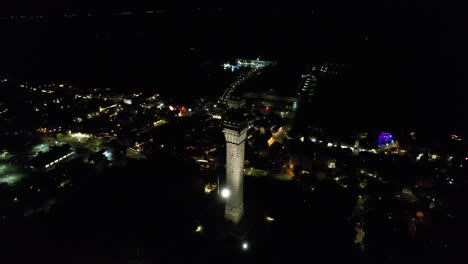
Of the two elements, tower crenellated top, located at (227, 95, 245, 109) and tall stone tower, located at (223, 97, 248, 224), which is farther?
tall stone tower, located at (223, 97, 248, 224)

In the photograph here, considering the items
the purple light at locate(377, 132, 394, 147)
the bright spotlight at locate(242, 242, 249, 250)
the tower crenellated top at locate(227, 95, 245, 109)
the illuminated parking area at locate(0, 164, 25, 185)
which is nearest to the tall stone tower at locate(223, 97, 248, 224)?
the tower crenellated top at locate(227, 95, 245, 109)

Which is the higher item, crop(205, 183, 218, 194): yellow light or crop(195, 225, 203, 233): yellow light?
crop(205, 183, 218, 194): yellow light

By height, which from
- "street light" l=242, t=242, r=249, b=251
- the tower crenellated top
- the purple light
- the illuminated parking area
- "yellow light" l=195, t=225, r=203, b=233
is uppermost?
the tower crenellated top

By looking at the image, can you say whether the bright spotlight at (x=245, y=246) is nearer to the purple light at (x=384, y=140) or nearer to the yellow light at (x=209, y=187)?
the yellow light at (x=209, y=187)

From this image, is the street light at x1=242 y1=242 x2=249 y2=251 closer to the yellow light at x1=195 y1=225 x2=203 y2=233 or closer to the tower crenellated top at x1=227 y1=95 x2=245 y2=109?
the yellow light at x1=195 y1=225 x2=203 y2=233

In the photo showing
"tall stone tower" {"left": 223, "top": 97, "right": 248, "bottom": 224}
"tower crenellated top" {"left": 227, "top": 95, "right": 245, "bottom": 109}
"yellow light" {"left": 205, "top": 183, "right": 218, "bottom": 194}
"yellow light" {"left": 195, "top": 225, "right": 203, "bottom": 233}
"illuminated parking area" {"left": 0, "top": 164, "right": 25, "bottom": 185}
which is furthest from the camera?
"illuminated parking area" {"left": 0, "top": 164, "right": 25, "bottom": 185}

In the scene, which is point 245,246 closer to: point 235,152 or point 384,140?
point 235,152

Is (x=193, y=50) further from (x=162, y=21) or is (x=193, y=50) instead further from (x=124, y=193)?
(x=124, y=193)

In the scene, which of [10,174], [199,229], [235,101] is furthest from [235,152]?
[10,174]

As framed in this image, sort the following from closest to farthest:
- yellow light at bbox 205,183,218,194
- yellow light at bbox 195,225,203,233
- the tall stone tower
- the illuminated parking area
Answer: the tall stone tower → yellow light at bbox 195,225,203,233 → yellow light at bbox 205,183,218,194 → the illuminated parking area
